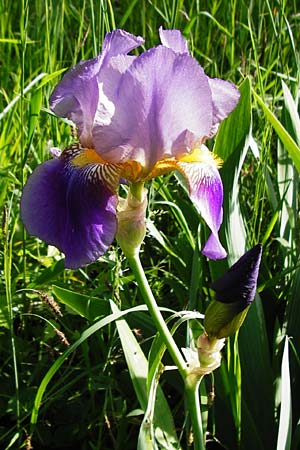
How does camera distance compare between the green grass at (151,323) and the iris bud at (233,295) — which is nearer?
the iris bud at (233,295)

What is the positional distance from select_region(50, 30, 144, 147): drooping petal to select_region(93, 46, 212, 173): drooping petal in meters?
0.03

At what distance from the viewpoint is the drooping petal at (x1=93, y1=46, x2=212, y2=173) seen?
2.78 feet

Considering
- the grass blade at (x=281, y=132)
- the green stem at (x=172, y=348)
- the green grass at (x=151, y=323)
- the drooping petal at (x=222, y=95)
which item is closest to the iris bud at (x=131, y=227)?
the green stem at (x=172, y=348)

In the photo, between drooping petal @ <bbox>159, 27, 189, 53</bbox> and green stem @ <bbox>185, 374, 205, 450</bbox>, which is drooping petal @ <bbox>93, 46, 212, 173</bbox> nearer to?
drooping petal @ <bbox>159, 27, 189, 53</bbox>

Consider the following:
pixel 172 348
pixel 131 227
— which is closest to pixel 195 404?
pixel 172 348

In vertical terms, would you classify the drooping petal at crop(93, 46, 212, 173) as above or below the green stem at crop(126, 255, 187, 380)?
above

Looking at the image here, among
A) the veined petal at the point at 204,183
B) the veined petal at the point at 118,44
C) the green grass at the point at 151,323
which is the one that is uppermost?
the veined petal at the point at 118,44

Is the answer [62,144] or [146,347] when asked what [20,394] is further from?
[62,144]

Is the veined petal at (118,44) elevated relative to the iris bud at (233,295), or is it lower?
elevated

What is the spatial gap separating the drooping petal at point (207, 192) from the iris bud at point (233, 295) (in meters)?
0.04

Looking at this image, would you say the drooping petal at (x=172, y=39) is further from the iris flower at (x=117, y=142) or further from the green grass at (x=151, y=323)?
the green grass at (x=151, y=323)

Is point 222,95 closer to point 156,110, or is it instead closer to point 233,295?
point 156,110

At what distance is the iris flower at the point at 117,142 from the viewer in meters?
0.85

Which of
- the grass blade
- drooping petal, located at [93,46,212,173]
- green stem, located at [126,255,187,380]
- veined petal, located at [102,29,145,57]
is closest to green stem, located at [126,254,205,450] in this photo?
green stem, located at [126,255,187,380]
